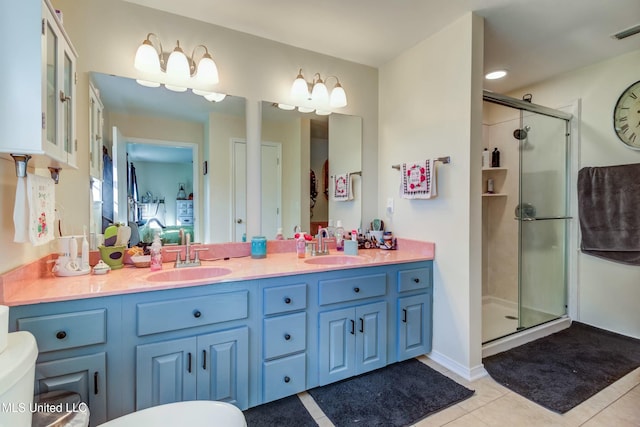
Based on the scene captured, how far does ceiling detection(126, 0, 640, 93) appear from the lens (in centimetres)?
184

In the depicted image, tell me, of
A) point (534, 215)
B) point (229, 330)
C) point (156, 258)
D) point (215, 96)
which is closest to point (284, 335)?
point (229, 330)

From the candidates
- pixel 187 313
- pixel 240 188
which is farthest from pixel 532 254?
pixel 187 313

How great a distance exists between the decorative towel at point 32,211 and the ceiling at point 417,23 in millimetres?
1328

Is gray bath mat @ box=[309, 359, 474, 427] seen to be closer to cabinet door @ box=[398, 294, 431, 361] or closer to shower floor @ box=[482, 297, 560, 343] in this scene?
cabinet door @ box=[398, 294, 431, 361]

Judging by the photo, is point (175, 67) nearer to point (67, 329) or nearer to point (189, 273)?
point (189, 273)

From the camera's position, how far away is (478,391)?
1850mm

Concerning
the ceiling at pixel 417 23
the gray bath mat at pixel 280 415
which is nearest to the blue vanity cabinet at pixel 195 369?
the gray bath mat at pixel 280 415

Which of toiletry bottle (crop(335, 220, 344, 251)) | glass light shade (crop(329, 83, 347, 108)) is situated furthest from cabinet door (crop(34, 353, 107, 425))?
glass light shade (crop(329, 83, 347, 108))

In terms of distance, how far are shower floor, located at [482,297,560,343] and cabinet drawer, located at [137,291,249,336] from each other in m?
1.94

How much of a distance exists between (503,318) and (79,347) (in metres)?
3.27

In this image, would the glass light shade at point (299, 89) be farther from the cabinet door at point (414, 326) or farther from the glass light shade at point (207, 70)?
the cabinet door at point (414, 326)

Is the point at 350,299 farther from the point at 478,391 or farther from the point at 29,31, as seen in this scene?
the point at 29,31

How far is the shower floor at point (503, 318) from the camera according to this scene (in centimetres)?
255

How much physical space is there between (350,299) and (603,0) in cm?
236
